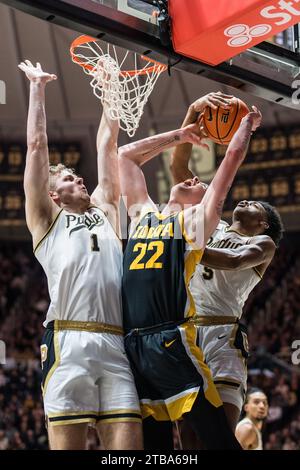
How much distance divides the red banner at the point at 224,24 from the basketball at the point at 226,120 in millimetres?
307

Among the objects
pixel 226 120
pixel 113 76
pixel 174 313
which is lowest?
pixel 174 313

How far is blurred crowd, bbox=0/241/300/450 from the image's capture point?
1264cm

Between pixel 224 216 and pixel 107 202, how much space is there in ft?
37.5

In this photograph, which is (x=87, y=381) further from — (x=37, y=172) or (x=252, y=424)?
(x=252, y=424)

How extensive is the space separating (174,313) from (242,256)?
2.07ft

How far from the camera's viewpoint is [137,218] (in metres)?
4.67

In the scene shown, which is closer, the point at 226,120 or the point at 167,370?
the point at 167,370

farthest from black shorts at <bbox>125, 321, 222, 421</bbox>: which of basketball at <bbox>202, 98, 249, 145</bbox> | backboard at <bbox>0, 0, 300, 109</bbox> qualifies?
backboard at <bbox>0, 0, 300, 109</bbox>

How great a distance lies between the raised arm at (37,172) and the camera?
14.4ft

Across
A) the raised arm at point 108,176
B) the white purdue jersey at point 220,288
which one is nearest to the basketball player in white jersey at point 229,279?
the white purdue jersey at point 220,288

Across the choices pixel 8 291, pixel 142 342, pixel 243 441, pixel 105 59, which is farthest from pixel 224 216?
pixel 142 342

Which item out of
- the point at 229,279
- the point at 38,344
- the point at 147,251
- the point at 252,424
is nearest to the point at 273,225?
the point at 229,279

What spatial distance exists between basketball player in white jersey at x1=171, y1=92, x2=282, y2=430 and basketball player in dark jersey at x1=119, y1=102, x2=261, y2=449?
286 mm

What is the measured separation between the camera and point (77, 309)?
4.25m
